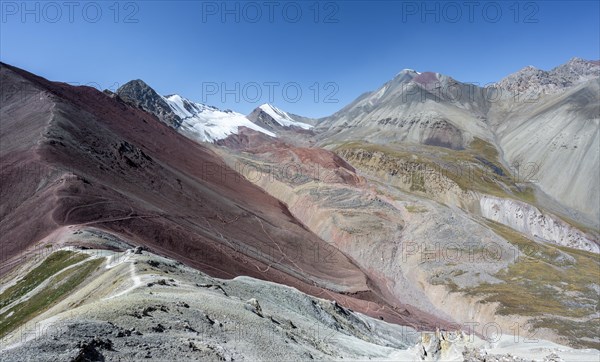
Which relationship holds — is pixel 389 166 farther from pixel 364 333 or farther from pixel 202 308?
pixel 202 308

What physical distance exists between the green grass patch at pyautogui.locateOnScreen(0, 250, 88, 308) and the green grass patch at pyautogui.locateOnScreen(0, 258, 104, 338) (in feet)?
4.39

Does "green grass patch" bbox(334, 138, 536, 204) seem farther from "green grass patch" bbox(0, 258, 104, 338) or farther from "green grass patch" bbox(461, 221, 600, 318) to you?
"green grass patch" bbox(0, 258, 104, 338)

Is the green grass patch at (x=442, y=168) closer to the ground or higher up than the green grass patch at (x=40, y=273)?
higher up

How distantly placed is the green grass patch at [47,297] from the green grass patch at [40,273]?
1.34 metres

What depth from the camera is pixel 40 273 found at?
98.2 feet

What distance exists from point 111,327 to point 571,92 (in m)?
222

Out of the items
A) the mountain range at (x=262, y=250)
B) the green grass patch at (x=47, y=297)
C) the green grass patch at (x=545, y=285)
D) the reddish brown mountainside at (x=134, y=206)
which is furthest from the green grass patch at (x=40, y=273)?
the green grass patch at (x=545, y=285)

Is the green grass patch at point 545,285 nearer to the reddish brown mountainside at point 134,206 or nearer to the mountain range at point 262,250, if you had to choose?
the mountain range at point 262,250

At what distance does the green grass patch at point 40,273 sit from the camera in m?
28.3

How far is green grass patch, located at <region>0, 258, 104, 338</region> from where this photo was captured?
81.7 feet

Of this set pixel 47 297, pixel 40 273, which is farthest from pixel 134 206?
pixel 47 297

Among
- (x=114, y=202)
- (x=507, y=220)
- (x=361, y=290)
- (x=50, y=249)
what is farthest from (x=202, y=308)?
(x=507, y=220)

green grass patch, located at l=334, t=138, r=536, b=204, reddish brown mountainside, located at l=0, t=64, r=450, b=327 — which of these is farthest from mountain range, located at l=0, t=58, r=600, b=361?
green grass patch, located at l=334, t=138, r=536, b=204

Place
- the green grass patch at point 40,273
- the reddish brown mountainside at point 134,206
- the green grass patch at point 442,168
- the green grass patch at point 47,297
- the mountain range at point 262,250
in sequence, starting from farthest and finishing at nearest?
the green grass patch at point 442,168
the reddish brown mountainside at point 134,206
the green grass patch at point 40,273
the green grass patch at point 47,297
the mountain range at point 262,250
